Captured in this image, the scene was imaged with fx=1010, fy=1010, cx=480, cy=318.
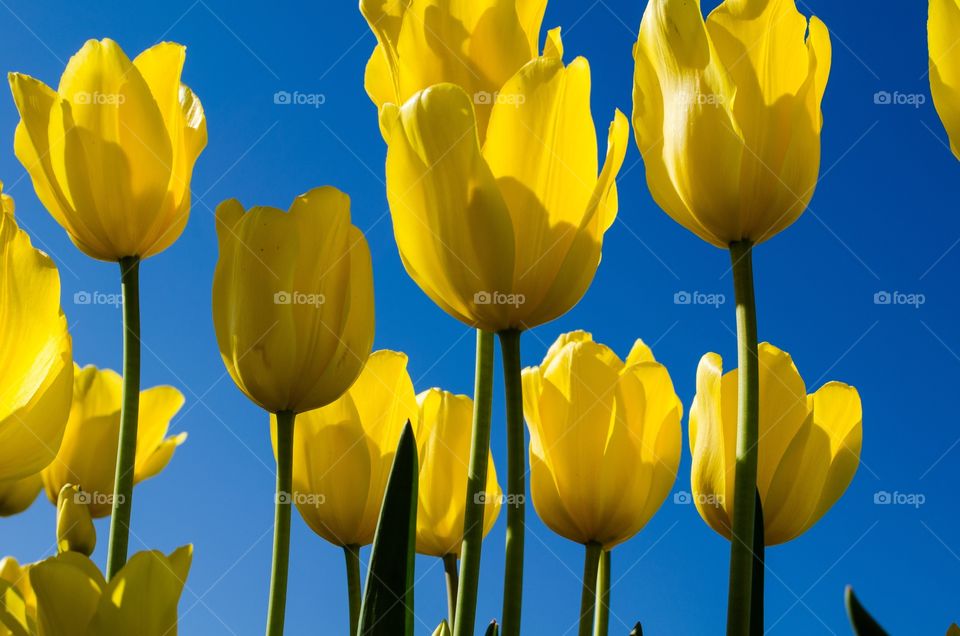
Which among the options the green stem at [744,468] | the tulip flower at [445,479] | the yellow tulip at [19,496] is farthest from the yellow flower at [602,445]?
the yellow tulip at [19,496]

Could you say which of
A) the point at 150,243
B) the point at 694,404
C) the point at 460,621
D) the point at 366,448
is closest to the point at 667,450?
the point at 694,404

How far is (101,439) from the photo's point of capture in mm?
1683

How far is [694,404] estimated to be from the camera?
1442 millimetres

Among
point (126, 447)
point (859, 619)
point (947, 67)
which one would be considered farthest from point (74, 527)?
point (947, 67)

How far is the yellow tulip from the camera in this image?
5.37 feet

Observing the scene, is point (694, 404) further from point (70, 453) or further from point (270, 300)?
point (70, 453)

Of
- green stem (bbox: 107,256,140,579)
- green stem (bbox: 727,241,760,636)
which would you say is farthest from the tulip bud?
green stem (bbox: 727,241,760,636)

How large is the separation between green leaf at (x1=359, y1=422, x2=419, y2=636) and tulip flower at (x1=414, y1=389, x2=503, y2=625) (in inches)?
18.7

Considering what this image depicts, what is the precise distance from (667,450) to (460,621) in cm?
55

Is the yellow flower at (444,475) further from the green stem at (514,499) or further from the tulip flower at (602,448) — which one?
the green stem at (514,499)

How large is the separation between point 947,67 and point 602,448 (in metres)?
0.65

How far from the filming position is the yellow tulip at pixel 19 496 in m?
1.64

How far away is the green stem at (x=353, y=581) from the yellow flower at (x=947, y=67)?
0.91 m

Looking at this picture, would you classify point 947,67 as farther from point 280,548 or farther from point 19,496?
point 19,496
